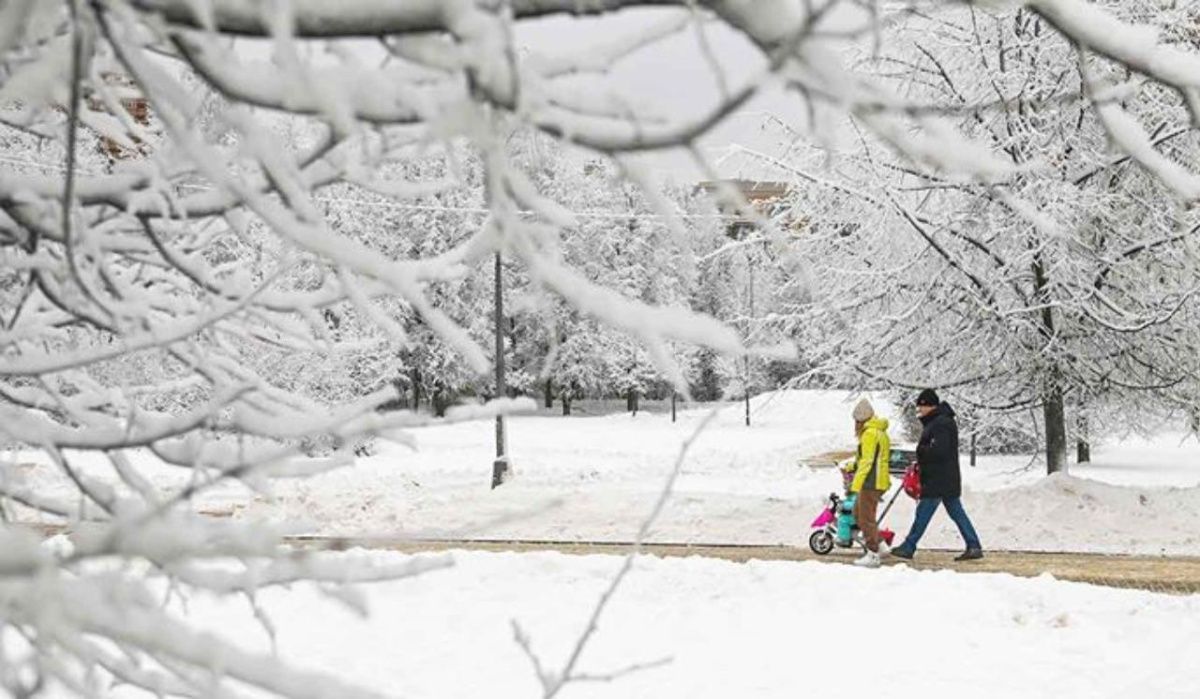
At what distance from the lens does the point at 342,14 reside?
59.7 inches

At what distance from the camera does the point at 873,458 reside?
11.1 metres

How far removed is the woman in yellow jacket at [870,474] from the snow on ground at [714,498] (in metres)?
2.41

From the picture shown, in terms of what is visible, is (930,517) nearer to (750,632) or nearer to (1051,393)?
(750,632)

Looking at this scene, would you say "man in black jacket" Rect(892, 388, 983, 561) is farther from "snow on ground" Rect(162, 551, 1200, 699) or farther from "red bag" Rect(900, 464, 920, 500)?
"snow on ground" Rect(162, 551, 1200, 699)

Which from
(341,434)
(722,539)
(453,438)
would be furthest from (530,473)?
(341,434)

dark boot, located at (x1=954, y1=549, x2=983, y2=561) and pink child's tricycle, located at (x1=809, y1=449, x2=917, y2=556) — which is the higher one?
pink child's tricycle, located at (x1=809, y1=449, x2=917, y2=556)

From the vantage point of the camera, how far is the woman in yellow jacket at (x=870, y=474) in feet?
36.4

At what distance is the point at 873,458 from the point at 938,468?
2.75 ft

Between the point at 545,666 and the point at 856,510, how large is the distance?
4.90 meters

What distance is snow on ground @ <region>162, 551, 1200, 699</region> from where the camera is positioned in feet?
23.9

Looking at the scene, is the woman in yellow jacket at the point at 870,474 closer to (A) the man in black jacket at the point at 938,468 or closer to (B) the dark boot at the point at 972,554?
(A) the man in black jacket at the point at 938,468

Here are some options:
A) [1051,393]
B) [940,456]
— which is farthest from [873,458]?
[1051,393]

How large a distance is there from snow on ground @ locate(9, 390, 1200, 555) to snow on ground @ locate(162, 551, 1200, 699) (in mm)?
725

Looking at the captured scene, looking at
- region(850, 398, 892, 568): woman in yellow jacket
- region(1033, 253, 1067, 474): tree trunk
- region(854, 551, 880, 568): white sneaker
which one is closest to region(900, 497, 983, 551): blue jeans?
region(850, 398, 892, 568): woman in yellow jacket
